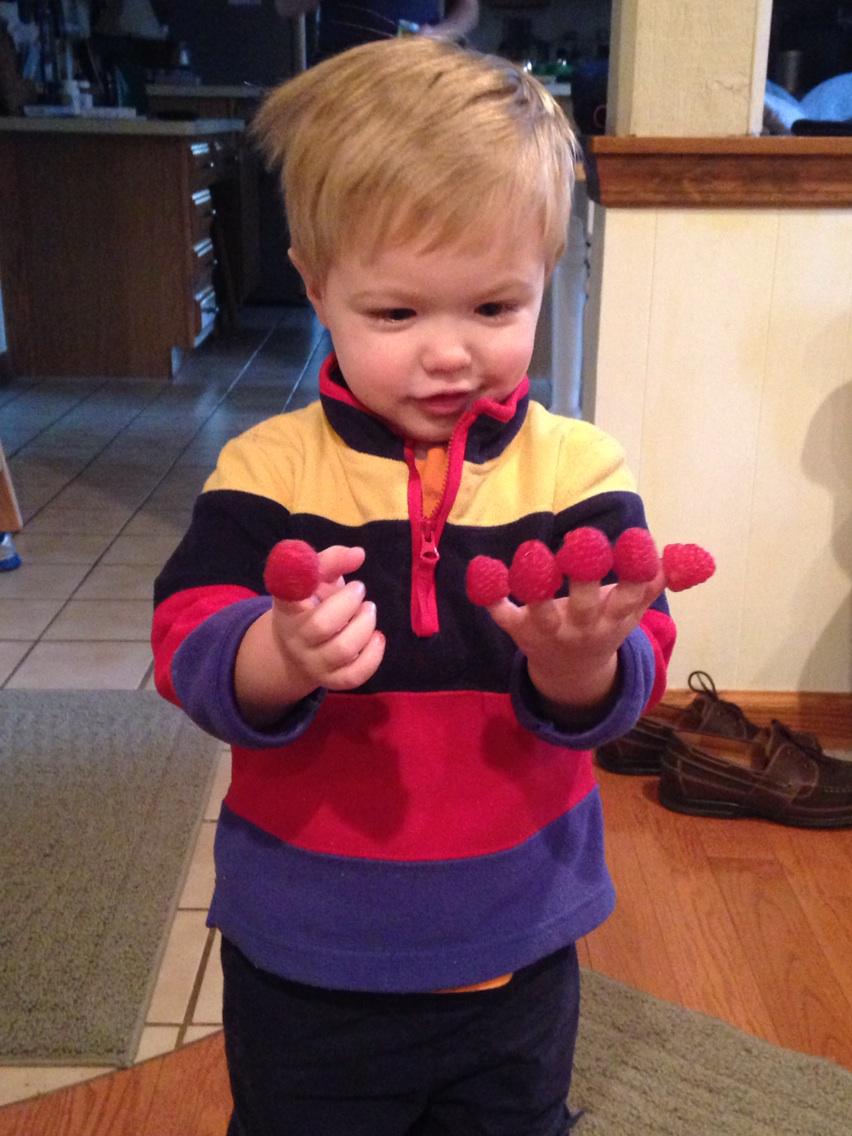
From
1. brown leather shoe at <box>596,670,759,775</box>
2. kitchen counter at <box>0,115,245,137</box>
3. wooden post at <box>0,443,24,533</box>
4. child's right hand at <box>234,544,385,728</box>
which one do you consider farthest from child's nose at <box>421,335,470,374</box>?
kitchen counter at <box>0,115,245,137</box>

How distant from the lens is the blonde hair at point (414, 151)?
62cm

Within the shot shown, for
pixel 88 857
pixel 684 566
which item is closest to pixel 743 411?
pixel 88 857

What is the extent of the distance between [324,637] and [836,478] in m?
1.34

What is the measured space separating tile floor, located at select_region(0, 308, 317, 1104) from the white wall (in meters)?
0.79

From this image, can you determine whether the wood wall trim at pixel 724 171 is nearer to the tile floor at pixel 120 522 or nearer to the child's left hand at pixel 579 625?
the tile floor at pixel 120 522

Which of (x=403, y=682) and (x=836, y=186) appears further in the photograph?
(x=836, y=186)

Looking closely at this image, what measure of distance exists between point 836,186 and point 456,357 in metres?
1.15

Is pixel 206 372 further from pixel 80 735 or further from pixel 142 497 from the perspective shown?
pixel 80 735

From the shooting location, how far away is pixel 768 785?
1623mm

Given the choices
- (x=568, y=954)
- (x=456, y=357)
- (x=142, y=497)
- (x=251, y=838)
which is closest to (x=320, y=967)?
(x=251, y=838)

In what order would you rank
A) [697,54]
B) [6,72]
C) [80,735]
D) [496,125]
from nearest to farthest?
1. [496,125]
2. [697,54]
3. [80,735]
4. [6,72]

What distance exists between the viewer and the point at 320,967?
717mm

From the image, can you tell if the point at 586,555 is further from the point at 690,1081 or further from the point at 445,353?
the point at 690,1081

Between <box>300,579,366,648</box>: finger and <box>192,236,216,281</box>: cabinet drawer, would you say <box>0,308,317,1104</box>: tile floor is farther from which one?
<box>300,579,366,648</box>: finger
